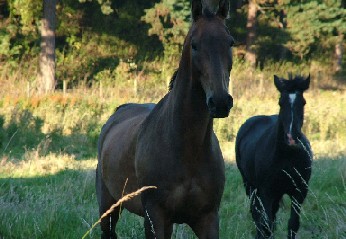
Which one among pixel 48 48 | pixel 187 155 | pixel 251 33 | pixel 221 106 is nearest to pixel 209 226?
pixel 187 155

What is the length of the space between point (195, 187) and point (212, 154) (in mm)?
286

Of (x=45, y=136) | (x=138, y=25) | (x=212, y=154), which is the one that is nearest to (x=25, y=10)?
(x=138, y=25)

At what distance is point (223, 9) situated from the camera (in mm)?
4469

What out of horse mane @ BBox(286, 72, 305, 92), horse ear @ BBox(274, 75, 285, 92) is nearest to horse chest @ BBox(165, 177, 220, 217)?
horse mane @ BBox(286, 72, 305, 92)

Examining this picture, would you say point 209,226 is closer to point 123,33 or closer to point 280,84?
point 280,84

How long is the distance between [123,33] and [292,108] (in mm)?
26505

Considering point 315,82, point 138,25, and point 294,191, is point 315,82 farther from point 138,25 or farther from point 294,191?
point 294,191

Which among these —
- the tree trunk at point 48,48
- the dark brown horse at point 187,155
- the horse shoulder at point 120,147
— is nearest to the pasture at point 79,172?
the horse shoulder at point 120,147

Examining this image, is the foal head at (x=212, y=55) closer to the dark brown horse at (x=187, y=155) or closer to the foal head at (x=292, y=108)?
the dark brown horse at (x=187, y=155)

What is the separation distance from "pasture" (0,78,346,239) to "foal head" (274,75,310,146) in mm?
783

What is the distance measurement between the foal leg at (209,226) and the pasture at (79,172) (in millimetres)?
861

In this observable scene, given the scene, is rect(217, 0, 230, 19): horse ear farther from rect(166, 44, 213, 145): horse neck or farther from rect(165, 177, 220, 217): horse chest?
rect(165, 177, 220, 217): horse chest

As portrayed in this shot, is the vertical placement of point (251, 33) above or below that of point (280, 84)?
below

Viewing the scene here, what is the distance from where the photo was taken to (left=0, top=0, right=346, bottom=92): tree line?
2694 cm
